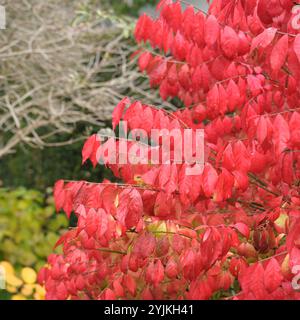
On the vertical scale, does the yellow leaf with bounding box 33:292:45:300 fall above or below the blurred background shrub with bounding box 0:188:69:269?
below

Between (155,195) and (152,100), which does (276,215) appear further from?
(152,100)

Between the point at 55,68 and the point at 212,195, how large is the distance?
361 centimetres

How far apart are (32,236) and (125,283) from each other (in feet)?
9.40

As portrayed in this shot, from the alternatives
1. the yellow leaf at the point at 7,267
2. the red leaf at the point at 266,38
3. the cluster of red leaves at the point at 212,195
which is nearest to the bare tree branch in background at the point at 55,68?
the yellow leaf at the point at 7,267

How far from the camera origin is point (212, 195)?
2.89 m

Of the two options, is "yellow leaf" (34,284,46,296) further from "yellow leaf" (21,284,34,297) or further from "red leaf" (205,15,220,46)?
"red leaf" (205,15,220,46)

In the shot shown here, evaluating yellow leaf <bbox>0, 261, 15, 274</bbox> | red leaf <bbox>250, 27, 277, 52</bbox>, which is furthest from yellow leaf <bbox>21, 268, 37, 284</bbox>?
red leaf <bbox>250, 27, 277, 52</bbox>

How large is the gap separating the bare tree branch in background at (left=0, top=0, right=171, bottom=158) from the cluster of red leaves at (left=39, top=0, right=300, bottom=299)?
8.75 feet

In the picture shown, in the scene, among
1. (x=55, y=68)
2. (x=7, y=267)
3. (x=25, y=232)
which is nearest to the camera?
(x=7, y=267)

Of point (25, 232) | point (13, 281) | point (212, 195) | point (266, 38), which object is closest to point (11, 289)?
point (13, 281)

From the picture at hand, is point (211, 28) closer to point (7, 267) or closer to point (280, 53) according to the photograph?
point (280, 53)

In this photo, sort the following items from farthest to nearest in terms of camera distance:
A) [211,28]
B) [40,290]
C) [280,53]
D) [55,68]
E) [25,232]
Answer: [55,68]
[25,232]
[40,290]
[211,28]
[280,53]

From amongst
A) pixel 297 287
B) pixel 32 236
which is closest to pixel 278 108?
pixel 297 287

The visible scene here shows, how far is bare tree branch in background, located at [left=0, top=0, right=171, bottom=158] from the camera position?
5.96m
